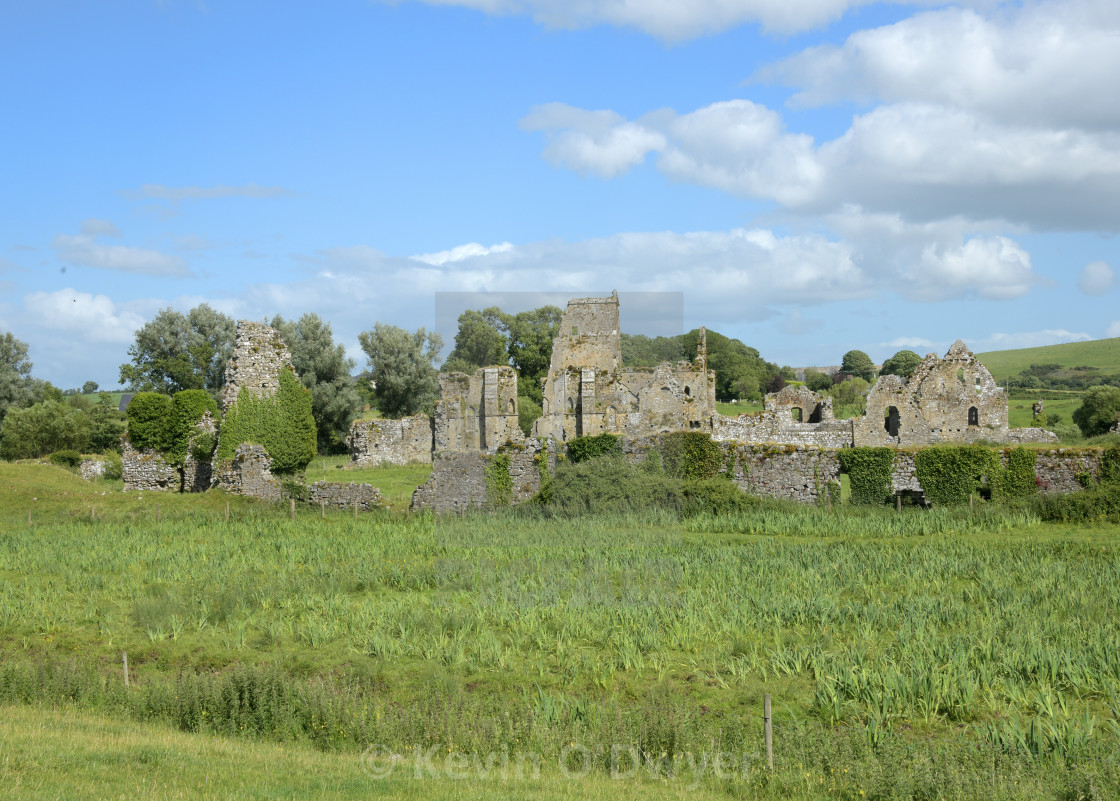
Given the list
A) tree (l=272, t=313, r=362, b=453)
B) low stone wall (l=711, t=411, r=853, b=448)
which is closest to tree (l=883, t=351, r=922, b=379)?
low stone wall (l=711, t=411, r=853, b=448)

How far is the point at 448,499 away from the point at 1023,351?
137992mm

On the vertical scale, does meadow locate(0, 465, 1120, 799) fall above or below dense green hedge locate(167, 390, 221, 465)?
below

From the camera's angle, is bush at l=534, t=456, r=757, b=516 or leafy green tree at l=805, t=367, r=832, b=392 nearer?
bush at l=534, t=456, r=757, b=516

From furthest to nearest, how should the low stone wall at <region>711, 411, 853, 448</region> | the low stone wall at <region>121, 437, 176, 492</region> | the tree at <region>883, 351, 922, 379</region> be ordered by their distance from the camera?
the tree at <region>883, 351, 922, 379</region>
the low stone wall at <region>711, 411, 853, 448</region>
the low stone wall at <region>121, 437, 176, 492</region>

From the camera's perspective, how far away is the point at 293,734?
8555mm

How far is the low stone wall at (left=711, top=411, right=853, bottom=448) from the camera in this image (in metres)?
37.1

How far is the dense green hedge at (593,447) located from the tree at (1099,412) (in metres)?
23.9

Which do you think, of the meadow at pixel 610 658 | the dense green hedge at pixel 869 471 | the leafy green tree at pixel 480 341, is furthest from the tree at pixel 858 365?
the meadow at pixel 610 658

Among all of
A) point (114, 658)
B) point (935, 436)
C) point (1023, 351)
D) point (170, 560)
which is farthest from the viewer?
point (1023, 351)

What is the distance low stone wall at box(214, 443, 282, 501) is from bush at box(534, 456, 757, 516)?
8537 millimetres

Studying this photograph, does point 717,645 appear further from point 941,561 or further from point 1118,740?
point 941,561

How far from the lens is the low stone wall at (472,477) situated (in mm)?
24797

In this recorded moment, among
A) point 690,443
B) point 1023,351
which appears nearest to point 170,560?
point 690,443

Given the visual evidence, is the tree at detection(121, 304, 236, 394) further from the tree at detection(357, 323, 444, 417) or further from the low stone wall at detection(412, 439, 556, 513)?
the low stone wall at detection(412, 439, 556, 513)
